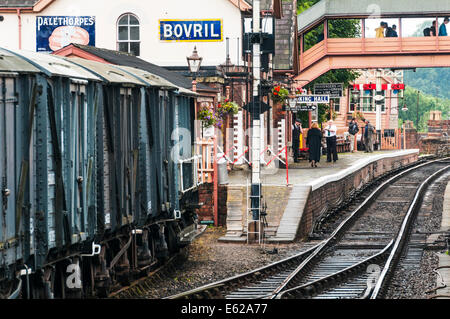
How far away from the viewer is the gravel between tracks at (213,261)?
46.0ft

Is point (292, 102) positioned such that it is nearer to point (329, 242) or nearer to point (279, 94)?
point (279, 94)

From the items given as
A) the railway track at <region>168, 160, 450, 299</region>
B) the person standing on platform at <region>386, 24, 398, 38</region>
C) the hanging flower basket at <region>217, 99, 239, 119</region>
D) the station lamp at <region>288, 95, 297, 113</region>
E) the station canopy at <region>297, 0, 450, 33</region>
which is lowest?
the railway track at <region>168, 160, 450, 299</region>

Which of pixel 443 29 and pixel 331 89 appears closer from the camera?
pixel 331 89

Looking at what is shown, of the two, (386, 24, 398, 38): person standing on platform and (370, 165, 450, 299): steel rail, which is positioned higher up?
(386, 24, 398, 38): person standing on platform

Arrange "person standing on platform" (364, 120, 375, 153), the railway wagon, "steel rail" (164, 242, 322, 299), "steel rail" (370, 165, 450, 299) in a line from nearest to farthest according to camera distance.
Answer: the railway wagon < "steel rail" (164, 242, 322, 299) < "steel rail" (370, 165, 450, 299) < "person standing on platform" (364, 120, 375, 153)

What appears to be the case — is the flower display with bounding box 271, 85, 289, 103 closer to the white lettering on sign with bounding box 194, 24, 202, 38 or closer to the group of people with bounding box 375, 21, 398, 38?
the white lettering on sign with bounding box 194, 24, 202, 38

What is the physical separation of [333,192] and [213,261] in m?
9.33

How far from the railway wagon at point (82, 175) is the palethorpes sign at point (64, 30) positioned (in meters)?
15.7

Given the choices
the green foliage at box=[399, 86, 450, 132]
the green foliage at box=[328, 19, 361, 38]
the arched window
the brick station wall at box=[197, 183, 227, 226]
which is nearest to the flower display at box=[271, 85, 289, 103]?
the arched window

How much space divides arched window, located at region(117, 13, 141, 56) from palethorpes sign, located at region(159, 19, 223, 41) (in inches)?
33.3

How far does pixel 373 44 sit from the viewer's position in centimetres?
3791

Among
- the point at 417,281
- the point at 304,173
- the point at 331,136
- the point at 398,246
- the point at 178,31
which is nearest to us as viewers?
the point at 417,281

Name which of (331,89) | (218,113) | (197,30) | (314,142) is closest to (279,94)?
(314,142)

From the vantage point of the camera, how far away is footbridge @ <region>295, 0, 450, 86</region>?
3669 cm
